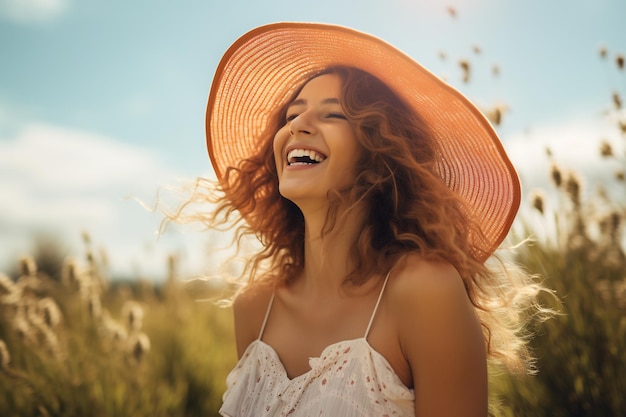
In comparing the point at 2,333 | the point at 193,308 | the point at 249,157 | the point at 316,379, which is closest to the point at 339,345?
the point at 316,379

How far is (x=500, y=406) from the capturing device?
285 cm

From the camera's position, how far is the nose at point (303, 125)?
7.54 ft

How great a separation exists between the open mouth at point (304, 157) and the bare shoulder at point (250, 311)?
0.65 meters

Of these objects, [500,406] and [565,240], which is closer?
[500,406]

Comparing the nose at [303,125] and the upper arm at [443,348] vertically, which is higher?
the nose at [303,125]

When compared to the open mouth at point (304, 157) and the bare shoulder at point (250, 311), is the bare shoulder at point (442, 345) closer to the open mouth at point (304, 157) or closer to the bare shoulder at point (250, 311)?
the open mouth at point (304, 157)

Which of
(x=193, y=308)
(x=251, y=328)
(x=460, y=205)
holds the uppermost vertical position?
(x=460, y=205)

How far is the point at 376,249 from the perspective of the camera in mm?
2334

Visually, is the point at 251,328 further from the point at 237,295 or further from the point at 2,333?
the point at 2,333

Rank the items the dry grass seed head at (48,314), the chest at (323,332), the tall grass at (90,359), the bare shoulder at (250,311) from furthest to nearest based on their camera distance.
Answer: the dry grass seed head at (48,314)
the tall grass at (90,359)
the bare shoulder at (250,311)
the chest at (323,332)

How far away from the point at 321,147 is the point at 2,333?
3548 millimetres

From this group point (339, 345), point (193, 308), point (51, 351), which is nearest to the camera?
point (339, 345)

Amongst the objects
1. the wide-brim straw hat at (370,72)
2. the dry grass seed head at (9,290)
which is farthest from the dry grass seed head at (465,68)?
the dry grass seed head at (9,290)

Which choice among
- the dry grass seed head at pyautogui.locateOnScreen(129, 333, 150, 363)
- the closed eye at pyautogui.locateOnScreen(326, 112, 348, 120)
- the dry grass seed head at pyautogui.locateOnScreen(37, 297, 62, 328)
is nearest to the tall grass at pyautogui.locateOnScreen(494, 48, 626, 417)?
the closed eye at pyautogui.locateOnScreen(326, 112, 348, 120)
